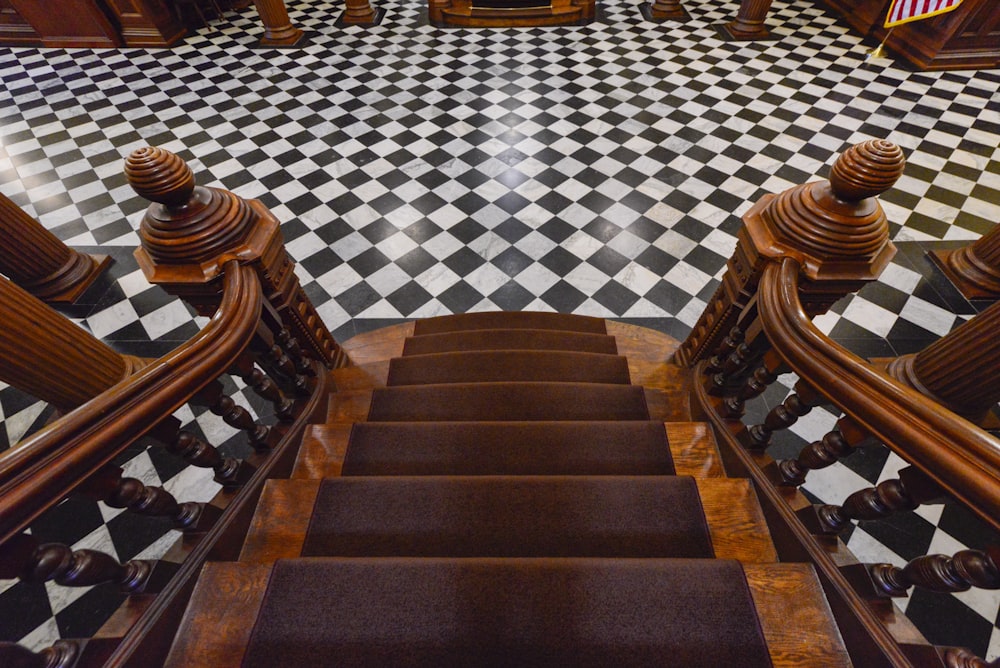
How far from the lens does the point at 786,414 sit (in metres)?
1.30

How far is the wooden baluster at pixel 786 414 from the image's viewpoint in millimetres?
1213

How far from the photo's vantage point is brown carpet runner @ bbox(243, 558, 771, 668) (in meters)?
0.89

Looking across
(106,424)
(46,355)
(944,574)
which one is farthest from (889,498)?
(46,355)

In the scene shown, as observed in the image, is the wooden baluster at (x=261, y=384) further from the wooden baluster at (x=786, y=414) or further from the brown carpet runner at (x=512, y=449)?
the wooden baluster at (x=786, y=414)

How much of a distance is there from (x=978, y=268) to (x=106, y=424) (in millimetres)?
4377

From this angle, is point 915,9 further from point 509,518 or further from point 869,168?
point 509,518

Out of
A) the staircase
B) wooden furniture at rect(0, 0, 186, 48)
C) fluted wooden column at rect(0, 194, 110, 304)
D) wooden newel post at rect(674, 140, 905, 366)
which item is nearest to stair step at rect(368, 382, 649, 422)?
the staircase

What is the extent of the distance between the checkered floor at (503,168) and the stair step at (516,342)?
0.54m

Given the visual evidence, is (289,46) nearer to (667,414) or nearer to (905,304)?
(667,414)

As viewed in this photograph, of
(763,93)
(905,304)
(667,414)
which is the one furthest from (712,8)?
(667,414)

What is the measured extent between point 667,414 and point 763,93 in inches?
184

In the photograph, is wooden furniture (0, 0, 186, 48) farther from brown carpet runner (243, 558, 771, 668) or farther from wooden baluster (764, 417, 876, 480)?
wooden baluster (764, 417, 876, 480)

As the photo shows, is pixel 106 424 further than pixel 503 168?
No

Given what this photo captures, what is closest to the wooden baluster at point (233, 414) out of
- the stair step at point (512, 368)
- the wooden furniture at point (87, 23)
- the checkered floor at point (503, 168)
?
the stair step at point (512, 368)
